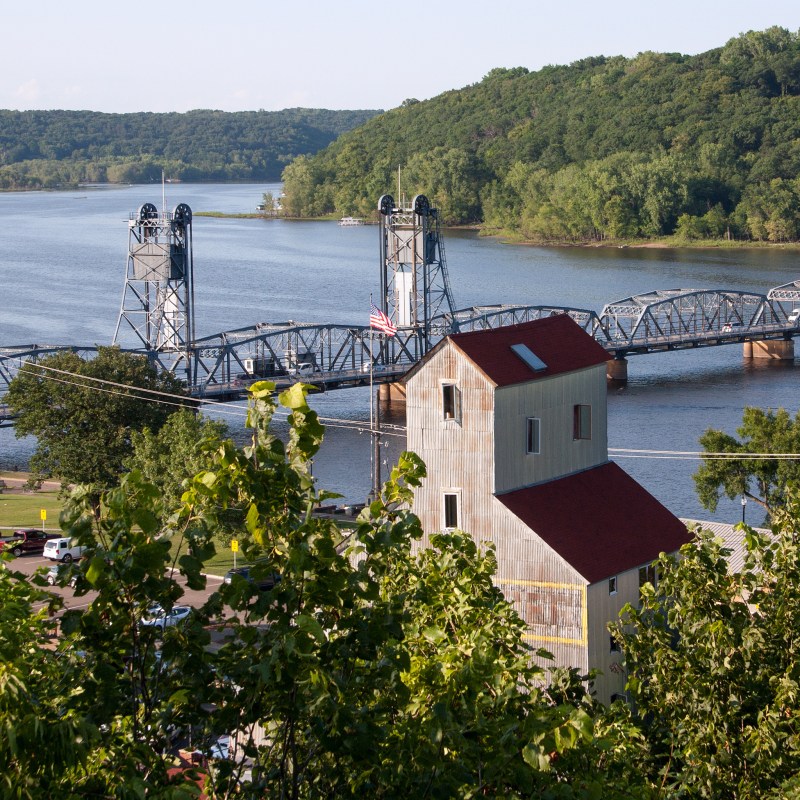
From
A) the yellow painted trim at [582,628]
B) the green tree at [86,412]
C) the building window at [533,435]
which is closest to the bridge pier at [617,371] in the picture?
the green tree at [86,412]

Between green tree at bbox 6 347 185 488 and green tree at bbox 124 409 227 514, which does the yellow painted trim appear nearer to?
green tree at bbox 124 409 227 514

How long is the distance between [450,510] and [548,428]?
2.27m

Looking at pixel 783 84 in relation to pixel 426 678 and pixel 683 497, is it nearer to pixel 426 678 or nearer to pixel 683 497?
pixel 683 497

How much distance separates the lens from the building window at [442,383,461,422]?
23469 millimetres

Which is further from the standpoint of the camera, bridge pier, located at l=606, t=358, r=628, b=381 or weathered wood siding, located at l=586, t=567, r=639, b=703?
bridge pier, located at l=606, t=358, r=628, b=381

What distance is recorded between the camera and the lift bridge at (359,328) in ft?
201

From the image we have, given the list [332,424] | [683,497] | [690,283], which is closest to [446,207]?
[690,283]

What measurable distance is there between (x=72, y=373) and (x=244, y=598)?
37062mm

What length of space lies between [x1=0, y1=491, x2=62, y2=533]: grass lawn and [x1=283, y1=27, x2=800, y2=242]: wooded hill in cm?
9938

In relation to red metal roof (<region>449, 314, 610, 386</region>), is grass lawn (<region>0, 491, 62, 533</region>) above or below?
below

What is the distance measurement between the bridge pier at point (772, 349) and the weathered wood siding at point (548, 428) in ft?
175

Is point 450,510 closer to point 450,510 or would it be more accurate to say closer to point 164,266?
point 450,510

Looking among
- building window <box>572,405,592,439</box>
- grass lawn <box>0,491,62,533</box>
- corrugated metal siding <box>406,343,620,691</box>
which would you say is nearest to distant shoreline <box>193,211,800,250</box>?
grass lawn <box>0,491,62,533</box>

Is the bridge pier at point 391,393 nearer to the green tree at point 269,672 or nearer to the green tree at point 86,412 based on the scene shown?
the green tree at point 86,412
